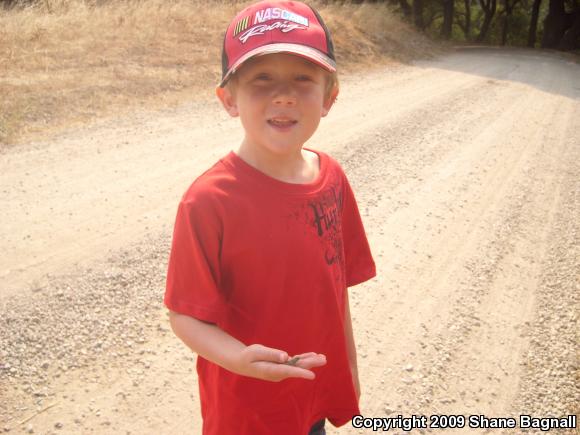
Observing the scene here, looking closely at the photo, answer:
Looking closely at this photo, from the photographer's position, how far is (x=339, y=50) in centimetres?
1293

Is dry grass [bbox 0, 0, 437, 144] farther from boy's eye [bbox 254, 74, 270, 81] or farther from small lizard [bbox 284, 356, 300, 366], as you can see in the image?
small lizard [bbox 284, 356, 300, 366]

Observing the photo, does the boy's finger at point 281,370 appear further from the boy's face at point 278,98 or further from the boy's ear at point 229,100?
the boy's ear at point 229,100

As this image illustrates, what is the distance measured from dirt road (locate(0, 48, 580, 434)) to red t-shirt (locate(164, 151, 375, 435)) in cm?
118

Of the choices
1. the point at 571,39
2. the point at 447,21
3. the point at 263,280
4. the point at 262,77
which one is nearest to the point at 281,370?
the point at 263,280

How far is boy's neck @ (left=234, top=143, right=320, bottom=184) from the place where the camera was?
1476 millimetres

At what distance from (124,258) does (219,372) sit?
2.62 metres

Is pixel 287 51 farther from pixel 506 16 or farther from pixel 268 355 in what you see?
pixel 506 16

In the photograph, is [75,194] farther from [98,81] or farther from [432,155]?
[432,155]

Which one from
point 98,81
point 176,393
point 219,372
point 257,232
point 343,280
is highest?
point 257,232

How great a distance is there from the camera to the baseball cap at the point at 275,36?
1328 mm

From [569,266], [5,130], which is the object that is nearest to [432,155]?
[569,266]

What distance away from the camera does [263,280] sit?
1.41 metres

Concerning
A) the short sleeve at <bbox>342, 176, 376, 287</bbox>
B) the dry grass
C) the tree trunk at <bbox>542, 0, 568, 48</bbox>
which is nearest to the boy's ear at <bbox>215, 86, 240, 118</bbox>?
the short sleeve at <bbox>342, 176, 376, 287</bbox>

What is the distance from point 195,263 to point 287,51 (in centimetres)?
60
